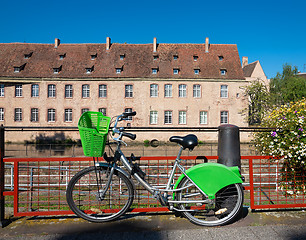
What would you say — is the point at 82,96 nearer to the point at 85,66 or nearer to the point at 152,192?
the point at 85,66

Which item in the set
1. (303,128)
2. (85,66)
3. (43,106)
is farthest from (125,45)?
(303,128)

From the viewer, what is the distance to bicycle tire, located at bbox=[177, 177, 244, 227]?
11.2 feet

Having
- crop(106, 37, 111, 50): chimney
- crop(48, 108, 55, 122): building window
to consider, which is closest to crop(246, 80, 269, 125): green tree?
crop(106, 37, 111, 50): chimney

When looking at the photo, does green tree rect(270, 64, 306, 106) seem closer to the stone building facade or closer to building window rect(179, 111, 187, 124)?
the stone building facade

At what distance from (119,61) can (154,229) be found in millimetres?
30396

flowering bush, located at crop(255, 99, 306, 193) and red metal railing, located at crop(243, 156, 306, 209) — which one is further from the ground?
flowering bush, located at crop(255, 99, 306, 193)

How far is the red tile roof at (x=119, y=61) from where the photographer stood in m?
31.4

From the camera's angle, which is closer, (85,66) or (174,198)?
(174,198)

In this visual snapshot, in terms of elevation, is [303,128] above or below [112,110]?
below

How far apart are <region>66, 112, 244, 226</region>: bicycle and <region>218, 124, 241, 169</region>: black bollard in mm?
242

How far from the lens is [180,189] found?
3.38 meters

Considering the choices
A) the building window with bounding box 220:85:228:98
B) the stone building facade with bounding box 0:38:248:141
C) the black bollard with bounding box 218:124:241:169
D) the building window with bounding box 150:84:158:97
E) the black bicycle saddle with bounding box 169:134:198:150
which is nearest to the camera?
the black bicycle saddle with bounding box 169:134:198:150

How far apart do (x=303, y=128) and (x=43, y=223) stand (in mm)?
3992

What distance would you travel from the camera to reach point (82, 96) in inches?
1235
